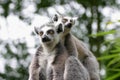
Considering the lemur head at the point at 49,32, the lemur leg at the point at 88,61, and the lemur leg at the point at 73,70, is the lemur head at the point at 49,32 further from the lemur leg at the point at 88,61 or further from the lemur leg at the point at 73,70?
the lemur leg at the point at 88,61

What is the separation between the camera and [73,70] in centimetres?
504

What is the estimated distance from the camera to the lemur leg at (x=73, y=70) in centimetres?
496

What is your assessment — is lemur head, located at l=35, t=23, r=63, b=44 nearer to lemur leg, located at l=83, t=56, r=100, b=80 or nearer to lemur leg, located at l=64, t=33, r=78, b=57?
lemur leg, located at l=64, t=33, r=78, b=57

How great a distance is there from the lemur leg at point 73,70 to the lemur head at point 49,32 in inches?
→ 9.8

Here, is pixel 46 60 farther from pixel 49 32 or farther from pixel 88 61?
pixel 88 61

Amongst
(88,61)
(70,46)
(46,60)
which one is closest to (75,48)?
(70,46)

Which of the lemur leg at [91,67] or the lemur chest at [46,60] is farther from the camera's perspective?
the lemur leg at [91,67]

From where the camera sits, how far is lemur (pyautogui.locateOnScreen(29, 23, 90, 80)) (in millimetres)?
4949

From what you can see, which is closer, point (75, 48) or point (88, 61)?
point (75, 48)

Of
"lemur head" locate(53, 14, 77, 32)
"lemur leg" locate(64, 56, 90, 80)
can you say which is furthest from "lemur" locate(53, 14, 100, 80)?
"lemur leg" locate(64, 56, 90, 80)

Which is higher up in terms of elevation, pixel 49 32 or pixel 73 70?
pixel 49 32

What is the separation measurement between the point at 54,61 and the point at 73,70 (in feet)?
0.72

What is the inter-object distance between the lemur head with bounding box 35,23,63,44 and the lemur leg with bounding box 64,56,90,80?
9.8 inches

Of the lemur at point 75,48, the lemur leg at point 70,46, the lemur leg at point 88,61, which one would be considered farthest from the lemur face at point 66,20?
the lemur leg at point 88,61
